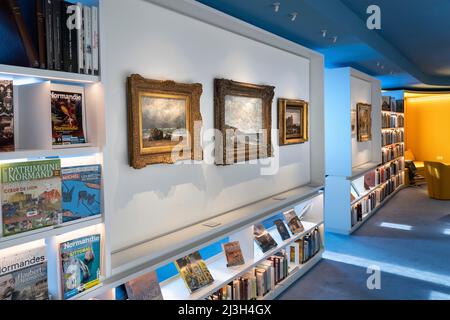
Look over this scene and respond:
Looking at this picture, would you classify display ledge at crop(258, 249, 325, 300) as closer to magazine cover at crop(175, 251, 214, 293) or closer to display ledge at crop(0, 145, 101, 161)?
magazine cover at crop(175, 251, 214, 293)

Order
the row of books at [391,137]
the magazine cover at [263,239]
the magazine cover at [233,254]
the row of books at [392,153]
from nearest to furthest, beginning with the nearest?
the magazine cover at [233,254] < the magazine cover at [263,239] < the row of books at [392,153] < the row of books at [391,137]

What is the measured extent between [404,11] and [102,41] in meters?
4.04

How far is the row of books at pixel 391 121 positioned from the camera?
339 inches

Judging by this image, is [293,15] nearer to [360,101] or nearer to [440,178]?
[360,101]

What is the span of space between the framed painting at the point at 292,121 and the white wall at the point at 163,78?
44 centimetres

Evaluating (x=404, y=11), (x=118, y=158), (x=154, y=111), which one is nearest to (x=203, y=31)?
(x=154, y=111)

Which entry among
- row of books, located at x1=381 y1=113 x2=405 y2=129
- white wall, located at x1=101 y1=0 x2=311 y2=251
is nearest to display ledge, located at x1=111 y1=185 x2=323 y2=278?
white wall, located at x1=101 y1=0 x2=311 y2=251

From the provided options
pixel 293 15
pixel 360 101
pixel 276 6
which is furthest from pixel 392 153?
pixel 276 6

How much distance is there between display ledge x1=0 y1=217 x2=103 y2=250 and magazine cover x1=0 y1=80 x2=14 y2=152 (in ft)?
1.26

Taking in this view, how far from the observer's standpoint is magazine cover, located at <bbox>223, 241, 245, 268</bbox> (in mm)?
3297

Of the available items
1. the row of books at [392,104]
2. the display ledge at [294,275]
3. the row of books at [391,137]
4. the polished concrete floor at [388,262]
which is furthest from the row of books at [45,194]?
the row of books at [392,104]

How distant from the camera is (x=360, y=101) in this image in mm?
7000

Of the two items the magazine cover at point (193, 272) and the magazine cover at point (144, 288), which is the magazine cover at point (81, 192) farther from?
the magazine cover at point (193, 272)

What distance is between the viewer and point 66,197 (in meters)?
1.81
